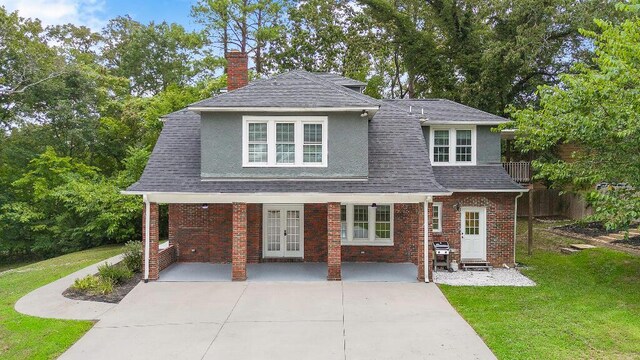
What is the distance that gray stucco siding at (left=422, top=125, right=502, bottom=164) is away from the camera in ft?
46.6

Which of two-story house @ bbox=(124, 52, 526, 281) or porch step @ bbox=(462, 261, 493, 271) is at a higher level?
two-story house @ bbox=(124, 52, 526, 281)

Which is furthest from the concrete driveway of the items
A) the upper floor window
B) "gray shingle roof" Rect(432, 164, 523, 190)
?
the upper floor window

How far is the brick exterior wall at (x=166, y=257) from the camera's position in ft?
40.0

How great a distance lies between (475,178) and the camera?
13.6 meters

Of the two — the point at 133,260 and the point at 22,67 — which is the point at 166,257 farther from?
the point at 22,67

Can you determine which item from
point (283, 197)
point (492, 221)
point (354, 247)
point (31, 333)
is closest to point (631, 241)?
point (492, 221)

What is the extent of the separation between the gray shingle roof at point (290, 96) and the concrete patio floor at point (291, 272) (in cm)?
514

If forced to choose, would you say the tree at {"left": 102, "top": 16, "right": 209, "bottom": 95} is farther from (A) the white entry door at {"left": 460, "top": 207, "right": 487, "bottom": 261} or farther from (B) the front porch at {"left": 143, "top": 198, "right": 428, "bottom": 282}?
(A) the white entry door at {"left": 460, "top": 207, "right": 487, "bottom": 261}

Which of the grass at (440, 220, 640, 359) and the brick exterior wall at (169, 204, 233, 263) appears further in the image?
the brick exterior wall at (169, 204, 233, 263)

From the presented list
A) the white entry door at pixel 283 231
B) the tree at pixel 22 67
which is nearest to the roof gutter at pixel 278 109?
the white entry door at pixel 283 231

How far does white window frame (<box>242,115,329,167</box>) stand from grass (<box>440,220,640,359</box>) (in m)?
5.56

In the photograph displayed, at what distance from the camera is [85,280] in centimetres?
1077

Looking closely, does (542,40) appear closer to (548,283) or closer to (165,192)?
(548,283)

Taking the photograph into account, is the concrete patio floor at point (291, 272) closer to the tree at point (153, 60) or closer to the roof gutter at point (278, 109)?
the roof gutter at point (278, 109)
